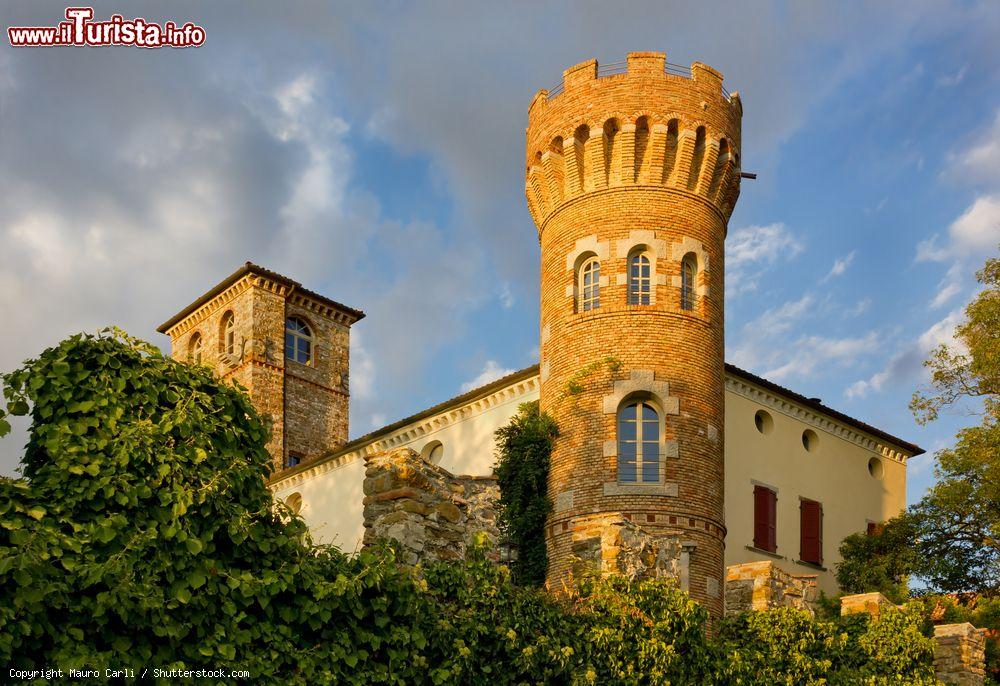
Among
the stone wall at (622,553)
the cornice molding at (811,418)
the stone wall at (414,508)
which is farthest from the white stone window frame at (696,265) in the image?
the stone wall at (414,508)

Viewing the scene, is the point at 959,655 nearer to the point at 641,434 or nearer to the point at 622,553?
the point at 641,434

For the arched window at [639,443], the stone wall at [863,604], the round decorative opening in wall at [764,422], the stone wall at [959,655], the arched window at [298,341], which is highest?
the arched window at [298,341]

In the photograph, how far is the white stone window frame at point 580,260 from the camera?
27109mm

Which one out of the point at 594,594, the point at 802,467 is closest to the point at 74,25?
the point at 594,594

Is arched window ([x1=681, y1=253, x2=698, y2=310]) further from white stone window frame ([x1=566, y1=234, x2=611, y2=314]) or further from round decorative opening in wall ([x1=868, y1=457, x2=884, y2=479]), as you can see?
round decorative opening in wall ([x1=868, y1=457, x2=884, y2=479])

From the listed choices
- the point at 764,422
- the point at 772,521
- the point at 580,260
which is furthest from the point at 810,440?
the point at 580,260

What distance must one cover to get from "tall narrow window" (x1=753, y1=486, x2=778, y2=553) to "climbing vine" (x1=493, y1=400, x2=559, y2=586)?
7.90m

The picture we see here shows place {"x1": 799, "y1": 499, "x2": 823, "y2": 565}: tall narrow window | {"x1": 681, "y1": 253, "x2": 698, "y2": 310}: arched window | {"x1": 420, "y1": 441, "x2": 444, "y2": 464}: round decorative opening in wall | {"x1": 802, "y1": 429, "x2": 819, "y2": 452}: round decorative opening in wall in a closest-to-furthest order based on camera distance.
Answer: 1. {"x1": 681, "y1": 253, "x2": 698, "y2": 310}: arched window
2. {"x1": 799, "y1": 499, "x2": 823, "y2": 565}: tall narrow window
3. {"x1": 420, "y1": 441, "x2": 444, "y2": 464}: round decorative opening in wall
4. {"x1": 802, "y1": 429, "x2": 819, "y2": 452}: round decorative opening in wall

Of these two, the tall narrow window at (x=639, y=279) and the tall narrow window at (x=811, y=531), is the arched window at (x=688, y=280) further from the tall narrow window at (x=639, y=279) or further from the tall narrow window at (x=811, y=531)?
the tall narrow window at (x=811, y=531)

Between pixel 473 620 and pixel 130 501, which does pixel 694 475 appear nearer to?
pixel 473 620

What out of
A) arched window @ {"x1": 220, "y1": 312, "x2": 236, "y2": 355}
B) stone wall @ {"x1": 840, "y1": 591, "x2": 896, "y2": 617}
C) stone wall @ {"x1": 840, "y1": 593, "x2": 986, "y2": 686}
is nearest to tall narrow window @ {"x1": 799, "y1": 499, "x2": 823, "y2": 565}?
stone wall @ {"x1": 840, "y1": 593, "x2": 986, "y2": 686}

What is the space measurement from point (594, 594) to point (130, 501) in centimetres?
652

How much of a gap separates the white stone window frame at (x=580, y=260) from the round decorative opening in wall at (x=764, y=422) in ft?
28.7

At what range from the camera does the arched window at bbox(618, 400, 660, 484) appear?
2562 centimetres
